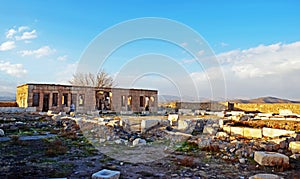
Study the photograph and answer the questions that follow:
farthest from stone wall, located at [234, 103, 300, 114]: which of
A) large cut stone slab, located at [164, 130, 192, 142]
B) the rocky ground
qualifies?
the rocky ground

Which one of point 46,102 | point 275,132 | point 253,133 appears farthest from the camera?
point 46,102

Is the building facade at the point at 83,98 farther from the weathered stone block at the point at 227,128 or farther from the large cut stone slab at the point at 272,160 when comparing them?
the large cut stone slab at the point at 272,160

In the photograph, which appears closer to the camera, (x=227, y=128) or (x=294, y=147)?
(x=294, y=147)

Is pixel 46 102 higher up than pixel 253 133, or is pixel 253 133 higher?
pixel 46 102

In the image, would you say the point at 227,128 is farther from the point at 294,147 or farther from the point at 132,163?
the point at 132,163

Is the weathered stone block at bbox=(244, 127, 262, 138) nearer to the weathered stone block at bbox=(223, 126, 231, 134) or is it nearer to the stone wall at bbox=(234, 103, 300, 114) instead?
the weathered stone block at bbox=(223, 126, 231, 134)

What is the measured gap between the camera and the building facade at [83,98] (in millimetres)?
28188

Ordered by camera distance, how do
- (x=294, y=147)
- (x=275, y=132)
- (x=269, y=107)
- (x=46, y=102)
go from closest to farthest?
(x=294, y=147) < (x=275, y=132) < (x=269, y=107) < (x=46, y=102)

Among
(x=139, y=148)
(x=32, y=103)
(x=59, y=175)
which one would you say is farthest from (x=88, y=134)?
(x=32, y=103)

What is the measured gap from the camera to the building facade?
2819 centimetres

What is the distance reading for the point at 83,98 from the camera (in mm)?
32781

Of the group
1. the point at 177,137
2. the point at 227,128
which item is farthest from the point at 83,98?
the point at 177,137

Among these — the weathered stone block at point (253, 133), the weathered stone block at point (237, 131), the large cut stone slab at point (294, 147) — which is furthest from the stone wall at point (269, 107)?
the large cut stone slab at point (294, 147)

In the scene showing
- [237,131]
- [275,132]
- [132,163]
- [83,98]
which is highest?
[83,98]
